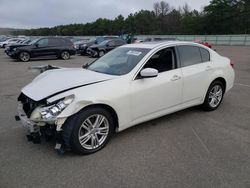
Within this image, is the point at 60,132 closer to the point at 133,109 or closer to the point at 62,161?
the point at 62,161

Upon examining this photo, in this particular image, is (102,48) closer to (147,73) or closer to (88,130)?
(147,73)

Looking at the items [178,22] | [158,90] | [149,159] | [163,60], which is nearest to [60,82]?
[158,90]

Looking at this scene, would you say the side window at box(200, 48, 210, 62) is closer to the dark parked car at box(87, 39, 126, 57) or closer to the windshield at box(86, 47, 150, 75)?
the windshield at box(86, 47, 150, 75)

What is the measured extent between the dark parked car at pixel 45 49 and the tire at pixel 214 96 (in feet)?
46.6

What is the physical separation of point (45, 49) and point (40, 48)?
34 centimetres

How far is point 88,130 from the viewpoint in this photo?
11.4 ft

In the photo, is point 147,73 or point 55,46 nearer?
point 147,73

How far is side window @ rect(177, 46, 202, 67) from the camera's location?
459 centimetres

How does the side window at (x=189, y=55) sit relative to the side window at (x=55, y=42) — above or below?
below

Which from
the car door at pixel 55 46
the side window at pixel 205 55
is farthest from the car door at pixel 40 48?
the side window at pixel 205 55

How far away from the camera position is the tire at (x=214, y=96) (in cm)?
511

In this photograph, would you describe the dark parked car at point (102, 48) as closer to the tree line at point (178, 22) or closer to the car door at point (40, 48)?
the car door at point (40, 48)

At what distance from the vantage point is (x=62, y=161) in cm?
331

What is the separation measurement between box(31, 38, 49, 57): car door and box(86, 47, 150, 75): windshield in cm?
1319
